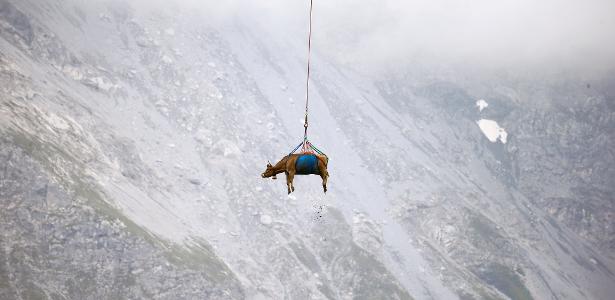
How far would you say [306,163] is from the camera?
80.2ft

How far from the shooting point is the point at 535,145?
15575cm

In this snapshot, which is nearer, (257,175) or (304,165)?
(304,165)

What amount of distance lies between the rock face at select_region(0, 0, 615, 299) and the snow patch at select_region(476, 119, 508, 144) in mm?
1446

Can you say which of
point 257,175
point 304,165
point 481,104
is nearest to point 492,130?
point 481,104

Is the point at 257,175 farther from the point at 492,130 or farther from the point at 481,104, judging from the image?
the point at 481,104

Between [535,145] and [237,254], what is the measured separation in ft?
326

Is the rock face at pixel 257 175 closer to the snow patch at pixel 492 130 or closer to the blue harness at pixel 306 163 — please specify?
the snow patch at pixel 492 130

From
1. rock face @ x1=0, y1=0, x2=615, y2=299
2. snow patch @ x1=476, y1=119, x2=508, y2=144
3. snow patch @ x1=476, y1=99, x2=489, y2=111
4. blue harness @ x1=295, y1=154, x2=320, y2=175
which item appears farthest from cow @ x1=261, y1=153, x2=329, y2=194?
snow patch @ x1=476, y1=99, x2=489, y2=111

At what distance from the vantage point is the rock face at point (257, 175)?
241 ft

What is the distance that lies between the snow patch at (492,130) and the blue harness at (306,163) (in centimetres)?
13842

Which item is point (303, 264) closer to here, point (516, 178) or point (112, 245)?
point (112, 245)

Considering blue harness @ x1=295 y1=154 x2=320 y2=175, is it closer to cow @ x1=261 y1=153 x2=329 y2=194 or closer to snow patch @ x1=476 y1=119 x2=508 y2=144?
cow @ x1=261 y1=153 x2=329 y2=194

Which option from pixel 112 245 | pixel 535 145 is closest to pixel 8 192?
pixel 112 245

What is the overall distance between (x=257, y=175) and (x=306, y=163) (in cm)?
8324
